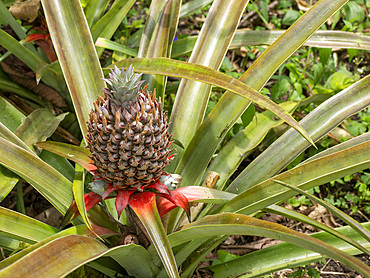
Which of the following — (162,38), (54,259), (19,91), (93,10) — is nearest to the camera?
(54,259)

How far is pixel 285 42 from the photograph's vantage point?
1647 mm

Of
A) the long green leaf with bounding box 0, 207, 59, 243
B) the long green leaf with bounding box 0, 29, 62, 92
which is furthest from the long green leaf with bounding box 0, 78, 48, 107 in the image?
the long green leaf with bounding box 0, 207, 59, 243

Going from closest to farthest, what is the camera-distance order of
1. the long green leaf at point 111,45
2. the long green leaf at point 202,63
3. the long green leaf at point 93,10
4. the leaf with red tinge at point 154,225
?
the leaf with red tinge at point 154,225
the long green leaf at point 202,63
the long green leaf at point 111,45
the long green leaf at point 93,10

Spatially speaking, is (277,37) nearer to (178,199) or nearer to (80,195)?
(178,199)

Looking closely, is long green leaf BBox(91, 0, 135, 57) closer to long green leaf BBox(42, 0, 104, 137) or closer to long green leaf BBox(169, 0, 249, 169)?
long green leaf BBox(42, 0, 104, 137)

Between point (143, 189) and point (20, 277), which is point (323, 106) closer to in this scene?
point (143, 189)

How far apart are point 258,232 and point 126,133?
522 mm

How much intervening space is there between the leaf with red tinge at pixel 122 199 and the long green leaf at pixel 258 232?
0.71ft

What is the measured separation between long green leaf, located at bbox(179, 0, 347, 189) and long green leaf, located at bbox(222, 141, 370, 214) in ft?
0.90

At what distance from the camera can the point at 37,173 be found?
1.44m

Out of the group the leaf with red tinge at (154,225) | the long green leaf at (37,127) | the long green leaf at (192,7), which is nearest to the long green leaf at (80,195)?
the leaf with red tinge at (154,225)

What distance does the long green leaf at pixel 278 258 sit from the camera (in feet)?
5.56

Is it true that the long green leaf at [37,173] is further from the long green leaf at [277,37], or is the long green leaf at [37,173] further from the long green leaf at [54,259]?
the long green leaf at [277,37]

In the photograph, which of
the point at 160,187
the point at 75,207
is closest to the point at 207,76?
the point at 160,187
